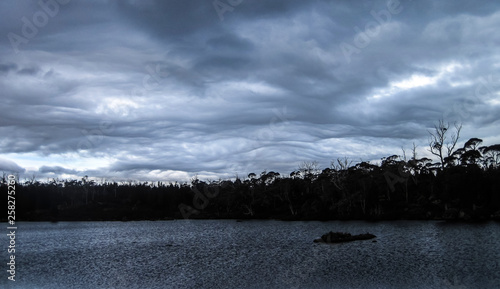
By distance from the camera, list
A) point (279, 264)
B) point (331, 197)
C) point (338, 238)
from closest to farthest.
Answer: point (279, 264) < point (338, 238) < point (331, 197)

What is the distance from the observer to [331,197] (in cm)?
10500

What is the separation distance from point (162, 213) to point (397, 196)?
7883 cm

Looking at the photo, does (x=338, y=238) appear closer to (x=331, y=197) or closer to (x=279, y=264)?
(x=279, y=264)

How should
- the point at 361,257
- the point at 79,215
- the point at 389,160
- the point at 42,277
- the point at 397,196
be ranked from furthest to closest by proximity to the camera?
the point at 79,215
the point at 389,160
the point at 397,196
the point at 361,257
the point at 42,277

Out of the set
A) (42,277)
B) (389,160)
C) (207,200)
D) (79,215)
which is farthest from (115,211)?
(42,277)

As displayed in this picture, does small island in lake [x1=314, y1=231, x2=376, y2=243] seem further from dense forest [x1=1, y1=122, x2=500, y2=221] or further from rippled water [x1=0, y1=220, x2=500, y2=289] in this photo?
dense forest [x1=1, y1=122, x2=500, y2=221]

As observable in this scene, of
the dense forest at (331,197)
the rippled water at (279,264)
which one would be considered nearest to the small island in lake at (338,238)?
the rippled water at (279,264)

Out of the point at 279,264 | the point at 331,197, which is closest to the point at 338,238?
the point at 279,264

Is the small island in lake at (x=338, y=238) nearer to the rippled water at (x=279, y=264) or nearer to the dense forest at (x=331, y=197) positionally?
the rippled water at (x=279, y=264)

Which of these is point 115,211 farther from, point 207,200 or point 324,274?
point 324,274

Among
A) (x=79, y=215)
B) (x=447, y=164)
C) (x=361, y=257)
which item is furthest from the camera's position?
(x=79, y=215)

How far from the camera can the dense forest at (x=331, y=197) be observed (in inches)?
3268

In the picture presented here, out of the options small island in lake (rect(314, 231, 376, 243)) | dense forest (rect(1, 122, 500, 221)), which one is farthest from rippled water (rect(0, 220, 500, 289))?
dense forest (rect(1, 122, 500, 221))

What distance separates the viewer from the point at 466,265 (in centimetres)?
2922
